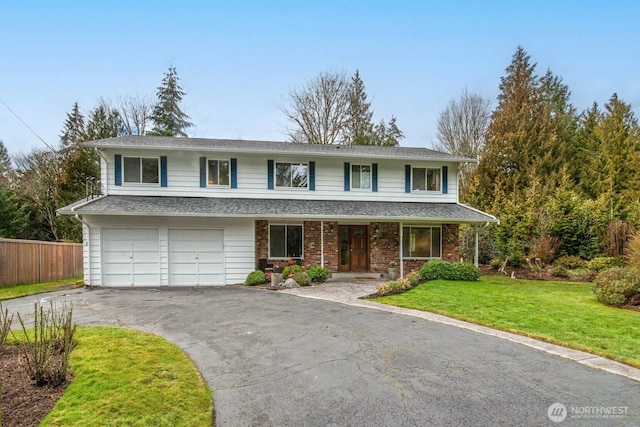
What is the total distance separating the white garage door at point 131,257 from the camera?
12.4 m

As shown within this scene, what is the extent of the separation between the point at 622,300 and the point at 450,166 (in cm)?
845

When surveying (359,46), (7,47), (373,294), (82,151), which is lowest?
(373,294)

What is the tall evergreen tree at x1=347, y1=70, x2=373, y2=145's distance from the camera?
26.8 metres

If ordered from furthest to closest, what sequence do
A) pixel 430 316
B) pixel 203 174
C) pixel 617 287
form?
pixel 203 174 → pixel 617 287 → pixel 430 316

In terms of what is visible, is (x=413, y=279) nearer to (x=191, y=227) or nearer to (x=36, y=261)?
(x=191, y=227)

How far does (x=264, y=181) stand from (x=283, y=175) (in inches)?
34.5

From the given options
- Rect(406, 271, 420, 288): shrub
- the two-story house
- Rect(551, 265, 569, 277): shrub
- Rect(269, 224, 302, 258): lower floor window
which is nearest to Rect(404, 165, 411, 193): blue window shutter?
the two-story house

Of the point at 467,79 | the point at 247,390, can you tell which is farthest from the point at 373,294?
the point at 467,79

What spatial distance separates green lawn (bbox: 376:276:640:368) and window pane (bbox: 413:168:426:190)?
16.1 feet

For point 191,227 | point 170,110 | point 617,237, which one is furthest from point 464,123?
point 170,110

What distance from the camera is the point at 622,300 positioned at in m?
8.38

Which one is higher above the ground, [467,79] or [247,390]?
[467,79]

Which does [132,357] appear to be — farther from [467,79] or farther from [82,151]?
[467,79]

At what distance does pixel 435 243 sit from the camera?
48.6ft
